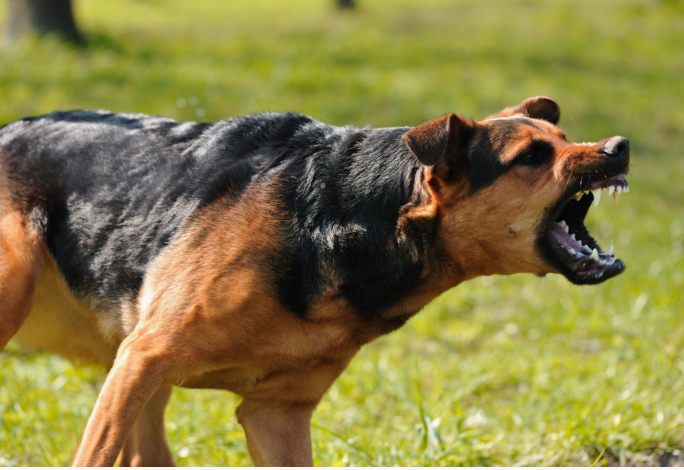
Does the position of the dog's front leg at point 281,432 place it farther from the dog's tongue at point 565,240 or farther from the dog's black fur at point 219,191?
the dog's tongue at point 565,240

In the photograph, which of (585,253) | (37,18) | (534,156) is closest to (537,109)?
(534,156)

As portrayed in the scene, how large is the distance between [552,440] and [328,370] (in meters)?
1.70

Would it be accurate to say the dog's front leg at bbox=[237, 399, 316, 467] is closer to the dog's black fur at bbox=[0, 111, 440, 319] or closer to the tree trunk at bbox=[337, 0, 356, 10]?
the dog's black fur at bbox=[0, 111, 440, 319]

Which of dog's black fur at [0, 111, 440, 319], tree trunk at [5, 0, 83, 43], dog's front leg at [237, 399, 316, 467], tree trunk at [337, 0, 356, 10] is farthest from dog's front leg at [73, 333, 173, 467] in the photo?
tree trunk at [337, 0, 356, 10]

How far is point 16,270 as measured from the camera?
390cm

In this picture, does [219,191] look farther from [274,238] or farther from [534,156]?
[534,156]

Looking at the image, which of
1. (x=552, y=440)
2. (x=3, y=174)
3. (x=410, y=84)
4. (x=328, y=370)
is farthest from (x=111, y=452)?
(x=410, y=84)

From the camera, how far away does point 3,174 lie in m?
4.22

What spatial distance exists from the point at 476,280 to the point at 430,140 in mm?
5095

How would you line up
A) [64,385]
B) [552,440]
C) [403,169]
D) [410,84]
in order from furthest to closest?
[410,84] < [64,385] < [552,440] < [403,169]

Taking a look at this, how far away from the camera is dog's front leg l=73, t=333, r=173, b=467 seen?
330cm

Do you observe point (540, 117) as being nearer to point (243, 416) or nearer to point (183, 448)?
point (243, 416)

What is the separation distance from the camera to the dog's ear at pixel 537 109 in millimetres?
4141

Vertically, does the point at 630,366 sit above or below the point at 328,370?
below
